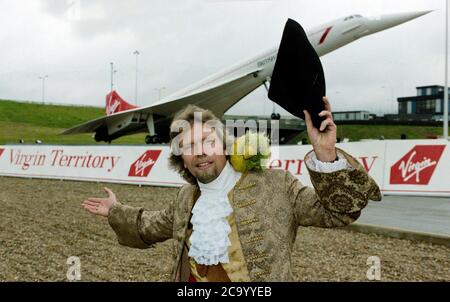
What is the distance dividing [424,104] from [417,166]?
62150 mm

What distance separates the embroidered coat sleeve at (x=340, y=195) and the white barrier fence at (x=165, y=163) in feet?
17.5

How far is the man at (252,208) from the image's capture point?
1.73 meters

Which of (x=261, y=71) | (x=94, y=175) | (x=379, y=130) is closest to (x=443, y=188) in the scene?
(x=94, y=175)

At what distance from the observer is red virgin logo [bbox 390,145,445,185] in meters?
10.6

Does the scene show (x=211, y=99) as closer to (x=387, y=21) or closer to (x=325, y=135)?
(x=387, y=21)

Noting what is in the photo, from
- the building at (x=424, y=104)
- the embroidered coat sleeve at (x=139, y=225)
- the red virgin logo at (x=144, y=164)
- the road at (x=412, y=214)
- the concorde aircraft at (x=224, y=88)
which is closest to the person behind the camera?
the embroidered coat sleeve at (x=139, y=225)

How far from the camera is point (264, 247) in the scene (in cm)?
189

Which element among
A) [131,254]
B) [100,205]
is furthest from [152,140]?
A: [100,205]

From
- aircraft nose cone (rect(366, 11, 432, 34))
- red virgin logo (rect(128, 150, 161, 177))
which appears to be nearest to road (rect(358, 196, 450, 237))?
red virgin logo (rect(128, 150, 161, 177))

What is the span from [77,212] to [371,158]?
734 centimetres

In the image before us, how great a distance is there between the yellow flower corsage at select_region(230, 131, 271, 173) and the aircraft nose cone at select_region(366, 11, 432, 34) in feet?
55.6

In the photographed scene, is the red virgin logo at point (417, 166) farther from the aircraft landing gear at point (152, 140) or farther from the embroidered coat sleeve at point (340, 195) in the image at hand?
the aircraft landing gear at point (152, 140)

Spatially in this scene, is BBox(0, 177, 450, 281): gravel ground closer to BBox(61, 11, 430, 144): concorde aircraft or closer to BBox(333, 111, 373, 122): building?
BBox(61, 11, 430, 144): concorde aircraft

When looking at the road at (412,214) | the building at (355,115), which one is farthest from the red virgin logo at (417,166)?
the building at (355,115)
